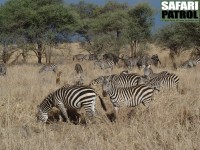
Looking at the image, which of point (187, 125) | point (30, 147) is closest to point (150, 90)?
point (187, 125)

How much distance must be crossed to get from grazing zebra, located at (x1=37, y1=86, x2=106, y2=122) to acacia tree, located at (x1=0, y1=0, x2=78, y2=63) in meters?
21.6

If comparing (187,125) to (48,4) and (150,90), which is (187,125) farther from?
(48,4)

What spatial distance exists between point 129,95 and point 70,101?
59.8 inches

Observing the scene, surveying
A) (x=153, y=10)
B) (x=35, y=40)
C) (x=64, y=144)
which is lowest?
(x=64, y=144)

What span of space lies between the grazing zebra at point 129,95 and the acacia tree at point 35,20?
2150cm

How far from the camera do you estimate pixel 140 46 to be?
110ft

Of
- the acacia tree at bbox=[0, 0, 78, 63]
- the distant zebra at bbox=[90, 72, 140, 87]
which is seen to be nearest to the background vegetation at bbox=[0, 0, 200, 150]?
the acacia tree at bbox=[0, 0, 78, 63]

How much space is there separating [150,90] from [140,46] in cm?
2388

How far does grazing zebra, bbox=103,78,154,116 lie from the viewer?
382 inches

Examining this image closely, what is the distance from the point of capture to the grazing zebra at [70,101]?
9031mm

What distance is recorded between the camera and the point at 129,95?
9812mm

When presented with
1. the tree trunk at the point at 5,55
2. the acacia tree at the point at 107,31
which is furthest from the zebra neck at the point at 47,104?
the acacia tree at the point at 107,31

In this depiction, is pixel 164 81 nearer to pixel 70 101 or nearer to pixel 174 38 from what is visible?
pixel 70 101

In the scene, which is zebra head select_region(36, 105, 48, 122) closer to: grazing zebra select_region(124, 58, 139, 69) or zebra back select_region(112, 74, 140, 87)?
zebra back select_region(112, 74, 140, 87)
